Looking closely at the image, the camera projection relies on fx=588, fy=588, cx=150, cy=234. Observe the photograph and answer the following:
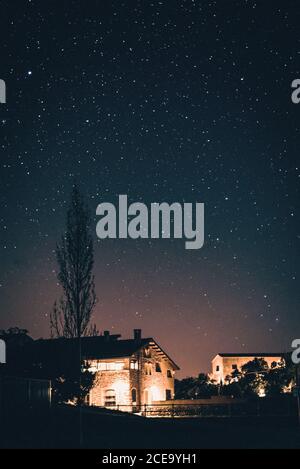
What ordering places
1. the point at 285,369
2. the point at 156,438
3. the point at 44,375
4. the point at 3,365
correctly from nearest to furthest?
1. the point at 156,438
2. the point at 3,365
3. the point at 44,375
4. the point at 285,369

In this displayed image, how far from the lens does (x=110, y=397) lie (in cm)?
5531

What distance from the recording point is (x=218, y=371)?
113 metres

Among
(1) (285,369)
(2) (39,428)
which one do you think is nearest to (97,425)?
(2) (39,428)

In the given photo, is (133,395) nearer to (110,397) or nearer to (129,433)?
(110,397)

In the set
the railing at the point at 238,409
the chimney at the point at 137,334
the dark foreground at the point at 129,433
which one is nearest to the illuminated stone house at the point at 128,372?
the chimney at the point at 137,334

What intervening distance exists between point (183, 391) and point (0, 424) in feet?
145

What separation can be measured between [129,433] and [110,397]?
2889 cm

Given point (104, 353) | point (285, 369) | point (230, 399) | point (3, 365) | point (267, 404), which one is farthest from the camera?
point (285, 369)

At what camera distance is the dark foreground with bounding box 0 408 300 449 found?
79.6 feet

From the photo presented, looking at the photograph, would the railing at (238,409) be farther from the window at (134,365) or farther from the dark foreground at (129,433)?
the window at (134,365)

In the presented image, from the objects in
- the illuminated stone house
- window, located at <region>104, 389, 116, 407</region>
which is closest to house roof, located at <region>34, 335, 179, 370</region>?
the illuminated stone house

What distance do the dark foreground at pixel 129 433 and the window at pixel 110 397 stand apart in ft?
71.2
